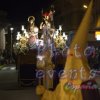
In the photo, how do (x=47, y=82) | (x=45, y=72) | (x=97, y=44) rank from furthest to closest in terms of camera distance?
(x=97, y=44)
(x=45, y=72)
(x=47, y=82)

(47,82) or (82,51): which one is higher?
(82,51)

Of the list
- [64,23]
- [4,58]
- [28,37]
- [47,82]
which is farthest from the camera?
[64,23]

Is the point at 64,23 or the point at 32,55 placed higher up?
the point at 64,23

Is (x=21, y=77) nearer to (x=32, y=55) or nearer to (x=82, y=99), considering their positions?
(x=32, y=55)

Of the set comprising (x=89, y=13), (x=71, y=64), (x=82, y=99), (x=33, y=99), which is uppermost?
(x=89, y=13)

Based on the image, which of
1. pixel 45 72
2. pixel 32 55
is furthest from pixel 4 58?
pixel 45 72

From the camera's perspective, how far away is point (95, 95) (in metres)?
6.53

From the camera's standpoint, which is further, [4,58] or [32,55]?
[4,58]

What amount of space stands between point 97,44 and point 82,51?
26.0m

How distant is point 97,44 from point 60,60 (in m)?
14.2

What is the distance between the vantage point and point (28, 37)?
24609 millimetres

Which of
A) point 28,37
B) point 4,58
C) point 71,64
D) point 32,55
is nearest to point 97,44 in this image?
point 28,37

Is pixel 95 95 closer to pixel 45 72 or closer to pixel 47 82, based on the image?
pixel 47 82

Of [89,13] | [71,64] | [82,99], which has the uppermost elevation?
[89,13]
